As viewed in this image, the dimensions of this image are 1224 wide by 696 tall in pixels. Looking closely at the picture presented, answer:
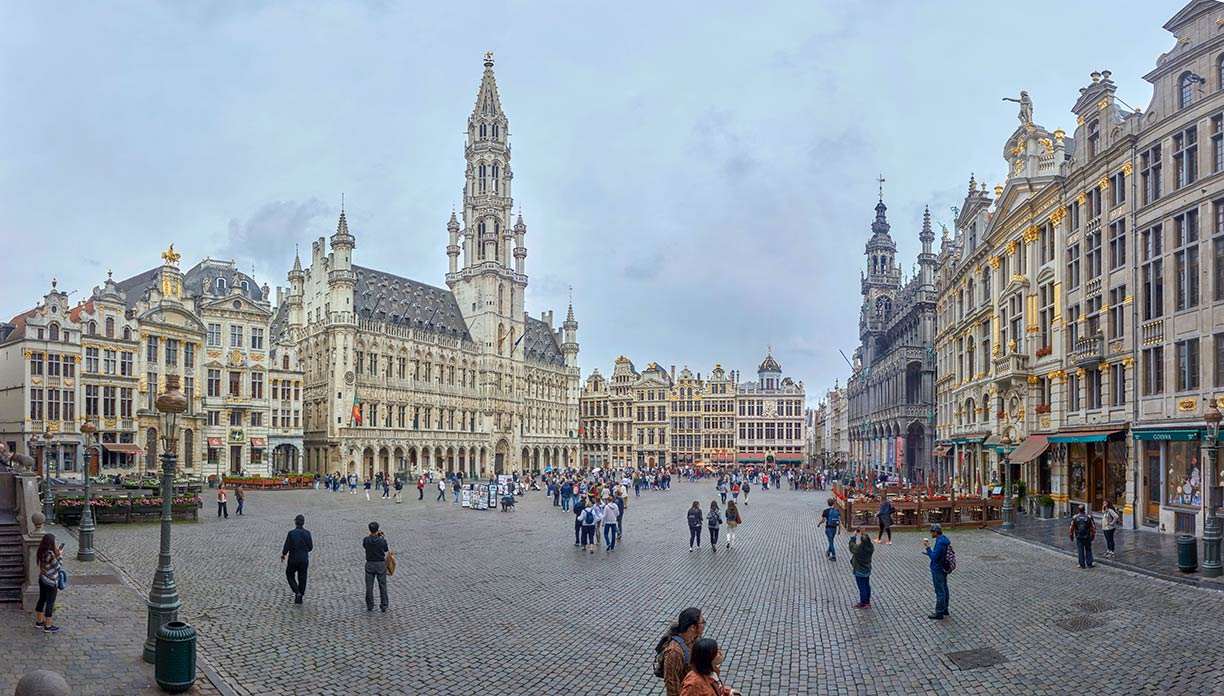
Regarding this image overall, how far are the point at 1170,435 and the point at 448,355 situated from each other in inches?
3222

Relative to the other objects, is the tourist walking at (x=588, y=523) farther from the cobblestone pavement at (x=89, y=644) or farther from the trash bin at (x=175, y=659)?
the trash bin at (x=175, y=659)

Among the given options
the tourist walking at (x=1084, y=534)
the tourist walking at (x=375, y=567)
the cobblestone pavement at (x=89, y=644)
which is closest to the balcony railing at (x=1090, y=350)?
the tourist walking at (x=1084, y=534)

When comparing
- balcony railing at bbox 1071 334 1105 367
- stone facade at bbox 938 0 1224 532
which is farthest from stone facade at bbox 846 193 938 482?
balcony railing at bbox 1071 334 1105 367

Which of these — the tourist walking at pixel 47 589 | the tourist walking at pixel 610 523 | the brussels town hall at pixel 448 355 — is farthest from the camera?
the brussels town hall at pixel 448 355

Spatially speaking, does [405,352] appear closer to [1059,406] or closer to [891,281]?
[891,281]

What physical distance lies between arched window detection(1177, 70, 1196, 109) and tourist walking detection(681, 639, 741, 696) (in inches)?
1124

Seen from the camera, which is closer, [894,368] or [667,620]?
[667,620]

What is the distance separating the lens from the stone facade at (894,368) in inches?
2525

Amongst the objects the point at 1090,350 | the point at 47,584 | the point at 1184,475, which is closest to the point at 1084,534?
the point at 1184,475

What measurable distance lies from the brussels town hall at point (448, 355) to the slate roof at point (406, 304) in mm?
177

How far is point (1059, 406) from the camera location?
34812 mm

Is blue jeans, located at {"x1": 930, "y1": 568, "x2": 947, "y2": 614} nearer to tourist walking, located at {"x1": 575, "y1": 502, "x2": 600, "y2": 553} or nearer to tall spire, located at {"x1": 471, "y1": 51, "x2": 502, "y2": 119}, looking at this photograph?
tourist walking, located at {"x1": 575, "y1": 502, "x2": 600, "y2": 553}

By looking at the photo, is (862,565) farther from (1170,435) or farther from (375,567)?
(1170,435)

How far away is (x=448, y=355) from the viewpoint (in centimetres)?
9994
